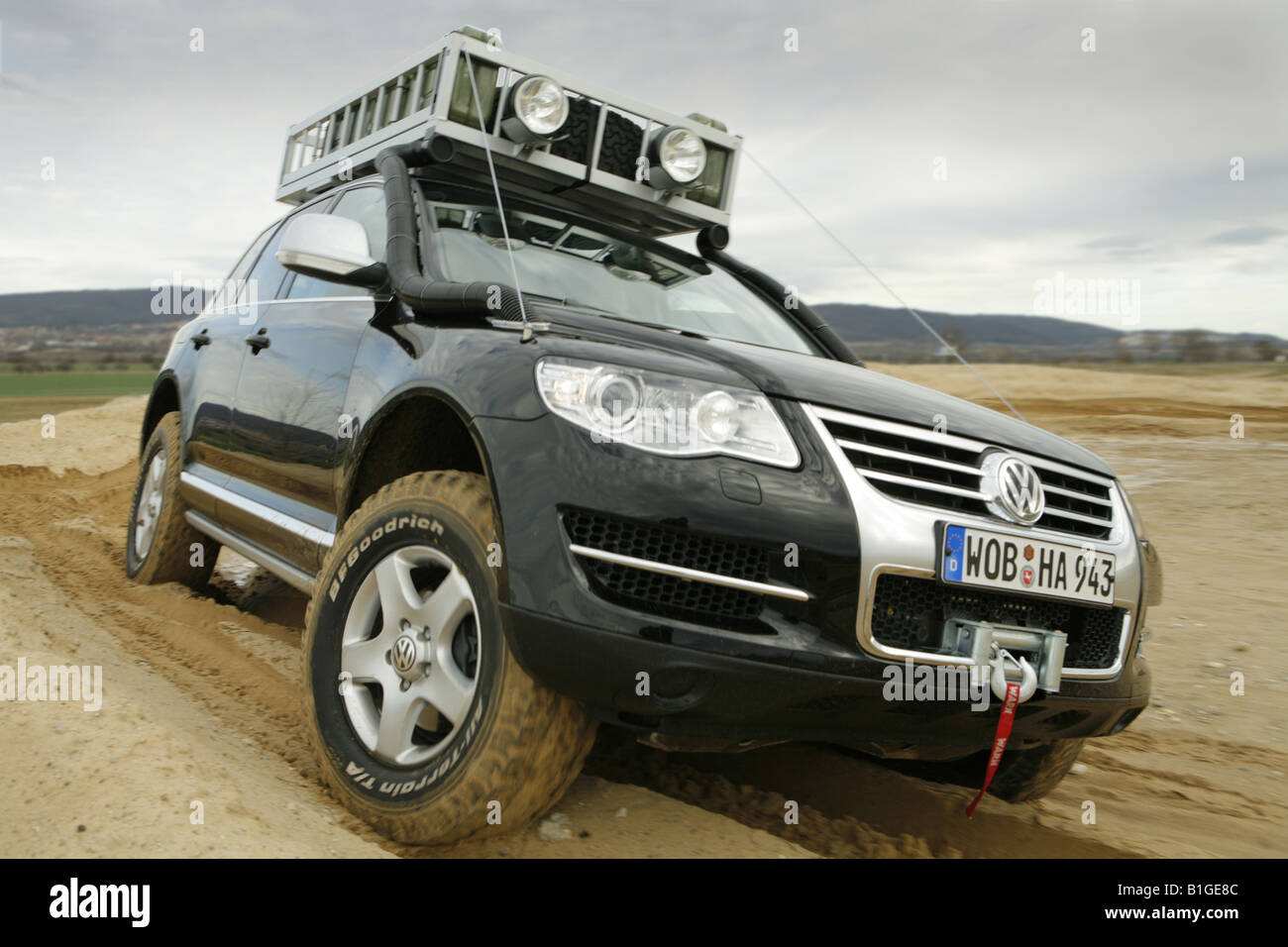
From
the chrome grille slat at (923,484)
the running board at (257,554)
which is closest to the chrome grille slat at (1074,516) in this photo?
the chrome grille slat at (923,484)

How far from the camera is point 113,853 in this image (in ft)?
6.59

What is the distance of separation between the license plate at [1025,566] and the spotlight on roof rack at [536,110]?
208cm

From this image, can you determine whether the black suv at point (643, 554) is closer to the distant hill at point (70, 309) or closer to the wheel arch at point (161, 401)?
the wheel arch at point (161, 401)

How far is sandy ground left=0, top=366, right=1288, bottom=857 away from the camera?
7.35ft

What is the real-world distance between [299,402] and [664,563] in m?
1.78

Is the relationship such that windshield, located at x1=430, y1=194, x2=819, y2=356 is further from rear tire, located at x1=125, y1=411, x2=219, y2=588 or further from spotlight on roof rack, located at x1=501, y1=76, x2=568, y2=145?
rear tire, located at x1=125, y1=411, x2=219, y2=588

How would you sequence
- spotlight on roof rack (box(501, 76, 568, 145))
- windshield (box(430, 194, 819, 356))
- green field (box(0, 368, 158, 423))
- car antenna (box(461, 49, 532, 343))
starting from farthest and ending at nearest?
green field (box(0, 368, 158, 423)) < spotlight on roof rack (box(501, 76, 568, 145)) < windshield (box(430, 194, 819, 356)) < car antenna (box(461, 49, 532, 343))

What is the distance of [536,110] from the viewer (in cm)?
344

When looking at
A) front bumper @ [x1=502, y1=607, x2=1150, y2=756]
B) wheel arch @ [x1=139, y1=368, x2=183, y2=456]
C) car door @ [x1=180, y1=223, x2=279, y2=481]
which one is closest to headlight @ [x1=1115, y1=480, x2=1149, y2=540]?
front bumper @ [x1=502, y1=607, x2=1150, y2=756]

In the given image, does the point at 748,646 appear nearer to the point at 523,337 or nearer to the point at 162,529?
the point at 523,337

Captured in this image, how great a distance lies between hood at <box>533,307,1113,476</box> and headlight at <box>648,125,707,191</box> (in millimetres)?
1383

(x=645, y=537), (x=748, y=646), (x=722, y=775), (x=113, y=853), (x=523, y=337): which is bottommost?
(x=722, y=775)
